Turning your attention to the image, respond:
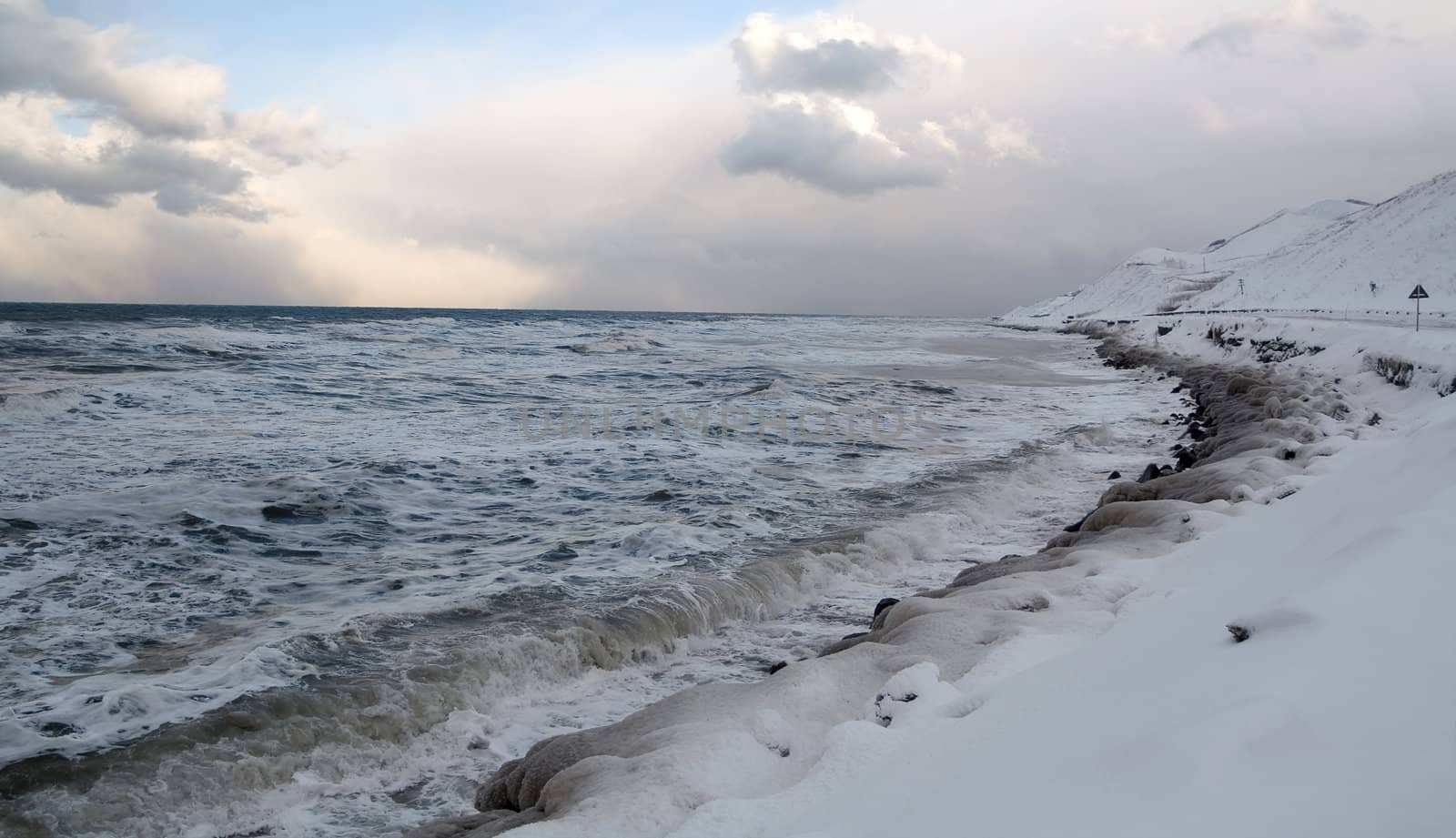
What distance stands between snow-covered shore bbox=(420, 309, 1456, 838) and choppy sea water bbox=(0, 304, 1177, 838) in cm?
178

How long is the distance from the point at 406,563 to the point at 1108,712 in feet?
27.6

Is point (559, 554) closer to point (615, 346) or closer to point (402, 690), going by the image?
point (402, 690)

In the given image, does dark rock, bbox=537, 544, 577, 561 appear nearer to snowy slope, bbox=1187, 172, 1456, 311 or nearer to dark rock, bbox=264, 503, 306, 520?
dark rock, bbox=264, 503, 306, 520

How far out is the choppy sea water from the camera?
A: 6078 millimetres

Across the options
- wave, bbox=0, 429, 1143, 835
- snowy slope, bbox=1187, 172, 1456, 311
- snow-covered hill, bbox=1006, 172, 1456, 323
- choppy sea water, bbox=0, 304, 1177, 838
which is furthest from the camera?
snowy slope, bbox=1187, 172, 1456, 311

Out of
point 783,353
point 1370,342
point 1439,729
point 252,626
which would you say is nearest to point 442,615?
point 252,626

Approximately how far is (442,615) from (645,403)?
58.7 feet

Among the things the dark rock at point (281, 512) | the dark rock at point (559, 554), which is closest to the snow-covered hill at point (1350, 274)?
the dark rock at point (559, 554)

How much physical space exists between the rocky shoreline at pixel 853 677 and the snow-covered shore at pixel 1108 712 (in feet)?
0.07

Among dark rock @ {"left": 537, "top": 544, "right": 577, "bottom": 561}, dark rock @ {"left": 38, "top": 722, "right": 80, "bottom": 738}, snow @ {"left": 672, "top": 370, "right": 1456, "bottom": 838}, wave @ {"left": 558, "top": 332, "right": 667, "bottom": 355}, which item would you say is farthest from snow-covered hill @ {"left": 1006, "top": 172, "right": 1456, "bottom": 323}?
dark rock @ {"left": 38, "top": 722, "right": 80, "bottom": 738}

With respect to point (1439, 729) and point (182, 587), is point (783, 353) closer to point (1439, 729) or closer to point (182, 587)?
point (182, 587)

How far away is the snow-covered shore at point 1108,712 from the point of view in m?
3.19

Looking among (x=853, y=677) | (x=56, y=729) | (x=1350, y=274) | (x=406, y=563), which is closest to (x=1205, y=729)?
(x=853, y=677)

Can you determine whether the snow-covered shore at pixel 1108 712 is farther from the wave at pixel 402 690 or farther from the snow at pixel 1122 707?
the wave at pixel 402 690
